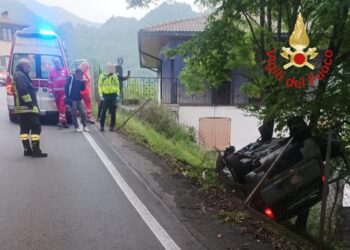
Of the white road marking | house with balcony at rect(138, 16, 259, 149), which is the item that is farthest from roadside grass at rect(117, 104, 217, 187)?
house with balcony at rect(138, 16, 259, 149)

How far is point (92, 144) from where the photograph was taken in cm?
931

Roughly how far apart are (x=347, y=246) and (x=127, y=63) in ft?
162

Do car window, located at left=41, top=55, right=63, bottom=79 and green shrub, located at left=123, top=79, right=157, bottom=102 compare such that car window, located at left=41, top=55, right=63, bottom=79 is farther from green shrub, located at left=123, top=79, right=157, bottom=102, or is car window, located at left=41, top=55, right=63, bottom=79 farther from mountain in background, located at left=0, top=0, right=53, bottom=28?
mountain in background, located at left=0, top=0, right=53, bottom=28

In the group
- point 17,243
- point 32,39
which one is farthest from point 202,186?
point 32,39

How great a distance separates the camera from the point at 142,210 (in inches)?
206

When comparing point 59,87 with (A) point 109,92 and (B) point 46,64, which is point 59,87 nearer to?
(B) point 46,64

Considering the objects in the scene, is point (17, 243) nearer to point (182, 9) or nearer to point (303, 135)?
point (303, 135)

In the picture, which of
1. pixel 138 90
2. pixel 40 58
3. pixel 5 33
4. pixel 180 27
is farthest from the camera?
pixel 5 33

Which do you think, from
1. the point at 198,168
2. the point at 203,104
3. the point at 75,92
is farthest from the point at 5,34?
the point at 198,168

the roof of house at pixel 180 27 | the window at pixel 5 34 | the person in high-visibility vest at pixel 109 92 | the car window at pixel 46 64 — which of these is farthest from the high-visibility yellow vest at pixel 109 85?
the window at pixel 5 34

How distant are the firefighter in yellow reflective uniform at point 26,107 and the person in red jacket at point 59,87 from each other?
3.48 m

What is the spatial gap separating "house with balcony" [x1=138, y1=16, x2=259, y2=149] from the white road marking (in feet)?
23.9

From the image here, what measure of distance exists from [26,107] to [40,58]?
4.75 metres

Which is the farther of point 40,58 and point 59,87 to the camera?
point 40,58
